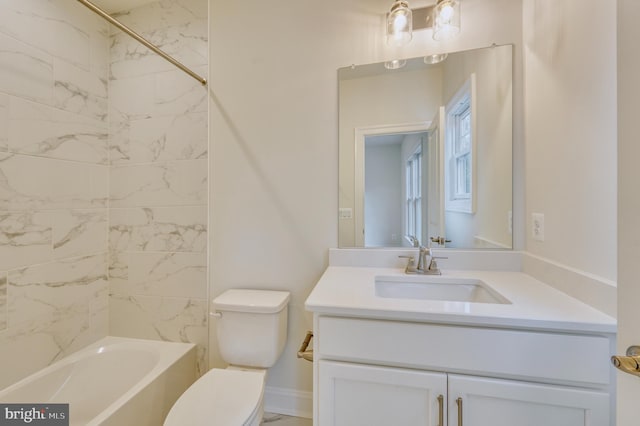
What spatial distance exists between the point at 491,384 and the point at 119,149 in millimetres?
2325

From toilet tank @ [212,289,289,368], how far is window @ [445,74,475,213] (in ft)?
3.52

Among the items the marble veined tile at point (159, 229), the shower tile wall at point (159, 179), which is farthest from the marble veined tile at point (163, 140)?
the marble veined tile at point (159, 229)

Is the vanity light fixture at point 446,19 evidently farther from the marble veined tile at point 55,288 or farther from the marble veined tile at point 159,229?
the marble veined tile at point 55,288

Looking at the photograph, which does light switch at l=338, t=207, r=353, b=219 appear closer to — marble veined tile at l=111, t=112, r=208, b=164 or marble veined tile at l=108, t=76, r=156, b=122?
marble veined tile at l=111, t=112, r=208, b=164

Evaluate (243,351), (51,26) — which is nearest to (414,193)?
(243,351)

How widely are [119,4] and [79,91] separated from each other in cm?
66

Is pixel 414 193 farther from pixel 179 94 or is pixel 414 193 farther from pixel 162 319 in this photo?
pixel 162 319

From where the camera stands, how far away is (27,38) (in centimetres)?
142

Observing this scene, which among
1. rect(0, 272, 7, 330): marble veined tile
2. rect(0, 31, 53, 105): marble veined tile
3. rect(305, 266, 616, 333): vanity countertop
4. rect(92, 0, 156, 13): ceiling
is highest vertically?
rect(92, 0, 156, 13): ceiling

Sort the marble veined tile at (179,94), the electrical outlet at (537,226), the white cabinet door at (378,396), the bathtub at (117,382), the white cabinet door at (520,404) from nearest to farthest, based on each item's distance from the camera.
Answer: the white cabinet door at (520,404) < the white cabinet door at (378,396) < the electrical outlet at (537,226) < the bathtub at (117,382) < the marble veined tile at (179,94)

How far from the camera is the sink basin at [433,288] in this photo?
1213 mm

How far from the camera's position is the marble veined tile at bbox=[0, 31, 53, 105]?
1329 mm

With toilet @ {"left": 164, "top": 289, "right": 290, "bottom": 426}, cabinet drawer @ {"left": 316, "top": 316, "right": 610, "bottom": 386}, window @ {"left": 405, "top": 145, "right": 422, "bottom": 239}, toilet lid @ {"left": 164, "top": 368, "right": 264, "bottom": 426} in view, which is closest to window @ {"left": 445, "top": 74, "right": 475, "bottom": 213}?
window @ {"left": 405, "top": 145, "right": 422, "bottom": 239}

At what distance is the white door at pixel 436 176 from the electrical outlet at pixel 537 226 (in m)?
0.37
